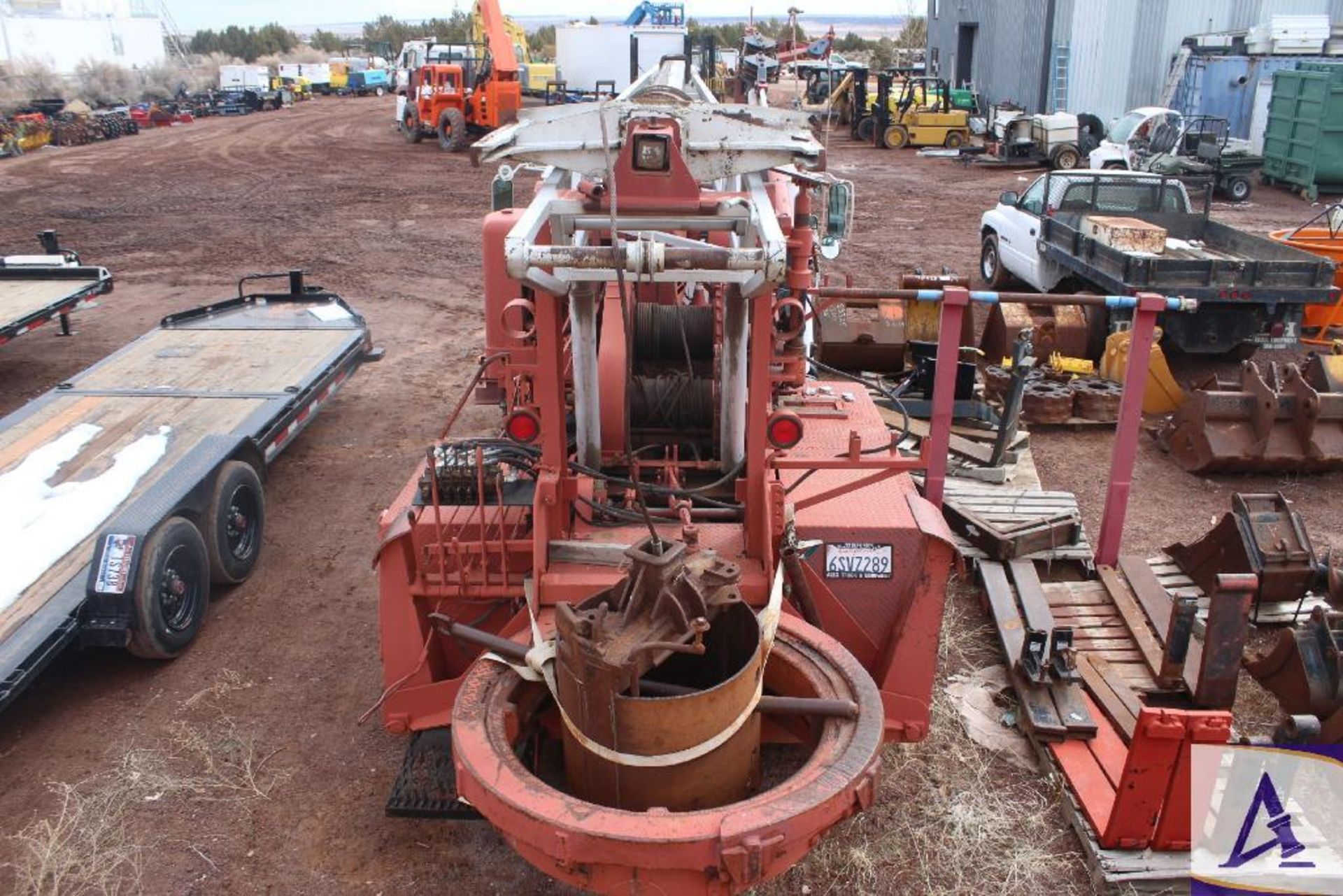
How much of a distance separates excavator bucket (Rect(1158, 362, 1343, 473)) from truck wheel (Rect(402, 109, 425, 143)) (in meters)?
23.8

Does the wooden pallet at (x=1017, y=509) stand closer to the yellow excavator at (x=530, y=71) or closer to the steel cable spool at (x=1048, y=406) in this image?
the steel cable spool at (x=1048, y=406)

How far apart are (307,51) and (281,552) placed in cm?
6803

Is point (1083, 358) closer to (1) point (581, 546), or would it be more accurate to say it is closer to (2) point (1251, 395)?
(2) point (1251, 395)

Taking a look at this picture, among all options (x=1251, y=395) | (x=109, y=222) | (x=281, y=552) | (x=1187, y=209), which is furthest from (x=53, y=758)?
(x=109, y=222)

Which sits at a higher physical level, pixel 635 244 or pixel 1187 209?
pixel 635 244

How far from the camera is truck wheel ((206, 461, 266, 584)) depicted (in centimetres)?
625

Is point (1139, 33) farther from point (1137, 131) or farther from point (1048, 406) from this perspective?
point (1048, 406)

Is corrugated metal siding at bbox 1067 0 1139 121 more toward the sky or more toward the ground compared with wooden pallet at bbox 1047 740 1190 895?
more toward the sky

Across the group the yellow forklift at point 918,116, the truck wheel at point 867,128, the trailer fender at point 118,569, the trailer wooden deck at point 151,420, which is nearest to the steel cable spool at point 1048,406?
the trailer wooden deck at point 151,420

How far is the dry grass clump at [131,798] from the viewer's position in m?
4.27

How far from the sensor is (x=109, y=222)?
59.8 feet

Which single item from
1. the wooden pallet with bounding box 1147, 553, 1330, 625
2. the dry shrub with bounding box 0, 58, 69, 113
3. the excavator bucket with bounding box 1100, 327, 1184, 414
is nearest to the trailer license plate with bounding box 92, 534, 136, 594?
the wooden pallet with bounding box 1147, 553, 1330, 625

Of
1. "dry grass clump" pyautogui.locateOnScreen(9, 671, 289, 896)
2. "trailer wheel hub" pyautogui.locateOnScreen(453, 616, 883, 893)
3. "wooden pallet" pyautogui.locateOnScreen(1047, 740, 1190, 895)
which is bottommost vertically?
"dry grass clump" pyautogui.locateOnScreen(9, 671, 289, 896)

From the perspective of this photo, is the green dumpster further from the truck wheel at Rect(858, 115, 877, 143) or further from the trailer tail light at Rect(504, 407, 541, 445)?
the trailer tail light at Rect(504, 407, 541, 445)
